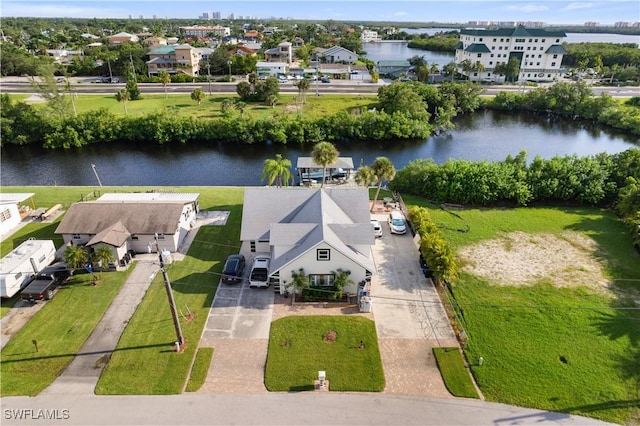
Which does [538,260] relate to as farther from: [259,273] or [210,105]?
[210,105]

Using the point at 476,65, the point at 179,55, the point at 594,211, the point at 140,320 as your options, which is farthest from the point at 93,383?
the point at 476,65

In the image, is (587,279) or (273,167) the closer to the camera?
(587,279)

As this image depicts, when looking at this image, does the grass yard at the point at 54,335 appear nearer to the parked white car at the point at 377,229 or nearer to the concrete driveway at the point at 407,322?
the concrete driveway at the point at 407,322

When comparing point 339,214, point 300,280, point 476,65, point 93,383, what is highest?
point 476,65

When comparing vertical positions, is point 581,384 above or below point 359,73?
below

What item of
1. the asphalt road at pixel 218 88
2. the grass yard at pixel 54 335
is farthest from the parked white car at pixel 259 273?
the asphalt road at pixel 218 88

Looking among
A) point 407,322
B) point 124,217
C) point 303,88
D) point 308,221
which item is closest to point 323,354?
point 407,322

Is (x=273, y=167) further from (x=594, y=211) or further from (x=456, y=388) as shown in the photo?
(x=594, y=211)

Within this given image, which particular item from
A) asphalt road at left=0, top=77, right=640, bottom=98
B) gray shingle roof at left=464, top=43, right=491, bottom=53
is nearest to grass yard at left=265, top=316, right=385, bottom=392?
asphalt road at left=0, top=77, right=640, bottom=98
